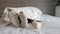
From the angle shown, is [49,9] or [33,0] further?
[49,9]

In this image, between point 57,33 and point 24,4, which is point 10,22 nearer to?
point 57,33

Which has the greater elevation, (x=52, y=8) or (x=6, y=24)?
(x=52, y=8)

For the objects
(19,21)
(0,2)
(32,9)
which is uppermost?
(0,2)

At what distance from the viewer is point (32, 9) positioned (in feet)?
8.53

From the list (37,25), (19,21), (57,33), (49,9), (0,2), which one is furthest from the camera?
(49,9)

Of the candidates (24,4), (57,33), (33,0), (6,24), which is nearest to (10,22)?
(6,24)

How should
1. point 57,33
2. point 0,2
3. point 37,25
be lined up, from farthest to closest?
1. point 0,2
2. point 37,25
3. point 57,33

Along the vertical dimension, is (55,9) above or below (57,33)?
above

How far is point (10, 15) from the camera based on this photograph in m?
1.73

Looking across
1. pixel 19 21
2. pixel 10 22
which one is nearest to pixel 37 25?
pixel 19 21

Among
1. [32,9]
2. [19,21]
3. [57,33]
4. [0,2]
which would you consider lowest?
[57,33]

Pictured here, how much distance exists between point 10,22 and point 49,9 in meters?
1.76

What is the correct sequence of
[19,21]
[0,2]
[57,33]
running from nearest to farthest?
1. [57,33]
2. [19,21]
3. [0,2]

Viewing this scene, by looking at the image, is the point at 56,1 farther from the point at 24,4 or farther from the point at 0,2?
the point at 0,2
